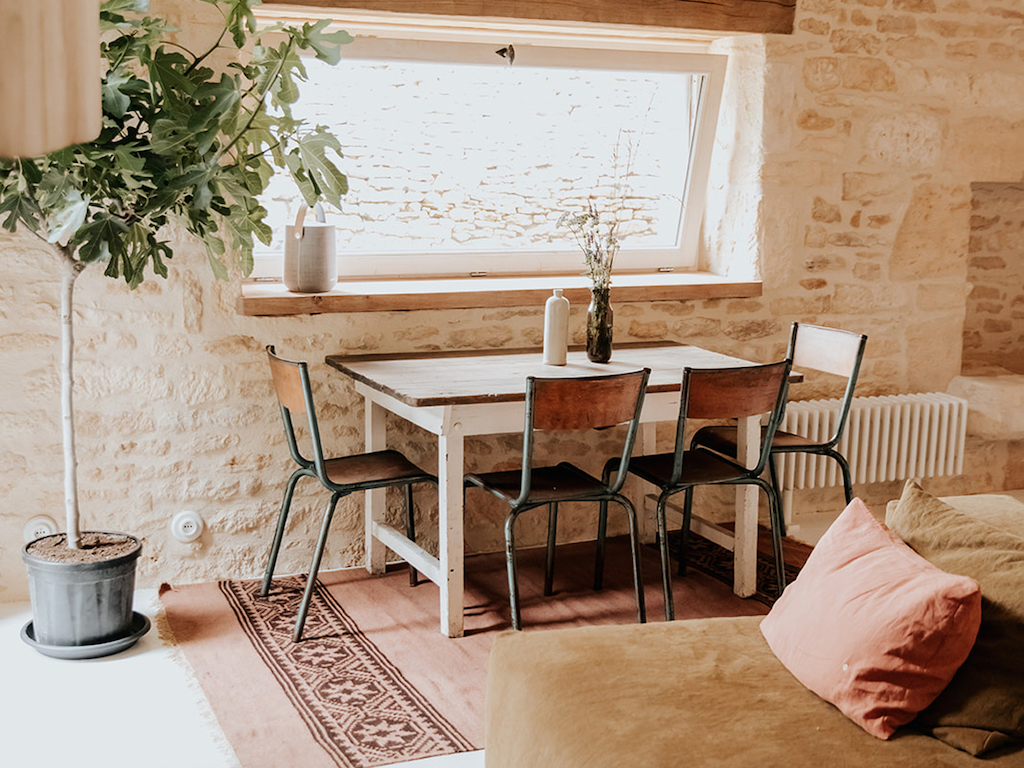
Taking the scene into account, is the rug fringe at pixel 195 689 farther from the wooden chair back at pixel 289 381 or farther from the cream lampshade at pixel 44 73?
the cream lampshade at pixel 44 73

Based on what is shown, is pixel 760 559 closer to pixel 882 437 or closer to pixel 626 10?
pixel 882 437

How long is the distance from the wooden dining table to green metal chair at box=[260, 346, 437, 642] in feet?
0.48

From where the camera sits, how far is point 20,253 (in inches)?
134

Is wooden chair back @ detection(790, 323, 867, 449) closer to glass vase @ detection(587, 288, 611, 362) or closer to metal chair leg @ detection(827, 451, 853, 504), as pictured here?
metal chair leg @ detection(827, 451, 853, 504)

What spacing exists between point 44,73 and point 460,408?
2774 mm

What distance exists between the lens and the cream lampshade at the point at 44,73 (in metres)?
0.43

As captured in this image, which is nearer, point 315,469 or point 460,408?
point 460,408

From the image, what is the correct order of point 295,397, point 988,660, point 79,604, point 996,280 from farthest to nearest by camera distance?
point 996,280, point 295,397, point 79,604, point 988,660

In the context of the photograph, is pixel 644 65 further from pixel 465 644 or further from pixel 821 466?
pixel 465 644

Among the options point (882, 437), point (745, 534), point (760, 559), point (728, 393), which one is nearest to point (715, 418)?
point (728, 393)

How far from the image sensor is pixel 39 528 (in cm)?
353

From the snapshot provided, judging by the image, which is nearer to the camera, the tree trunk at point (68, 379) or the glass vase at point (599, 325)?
→ the tree trunk at point (68, 379)

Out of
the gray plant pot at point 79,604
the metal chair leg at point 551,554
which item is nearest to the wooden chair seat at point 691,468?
the metal chair leg at point 551,554

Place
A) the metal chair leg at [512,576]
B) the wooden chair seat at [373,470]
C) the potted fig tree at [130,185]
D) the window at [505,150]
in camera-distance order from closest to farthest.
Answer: the potted fig tree at [130,185]
the metal chair leg at [512,576]
the wooden chair seat at [373,470]
the window at [505,150]
